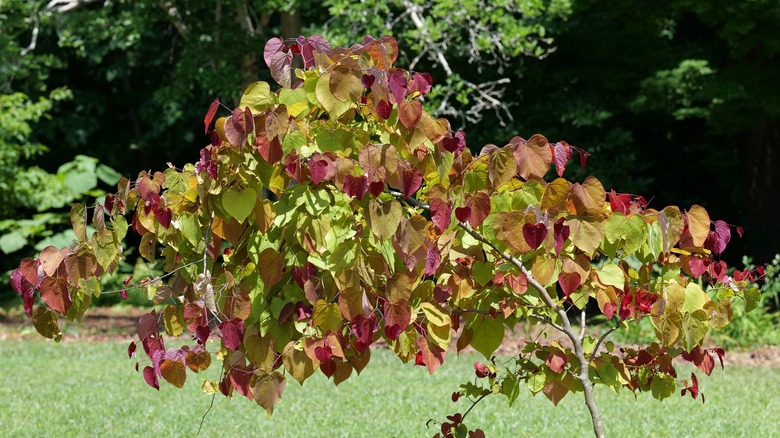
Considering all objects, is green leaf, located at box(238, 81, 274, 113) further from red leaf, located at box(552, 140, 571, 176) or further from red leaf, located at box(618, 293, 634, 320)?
red leaf, located at box(618, 293, 634, 320)

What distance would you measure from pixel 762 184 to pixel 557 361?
10.5m

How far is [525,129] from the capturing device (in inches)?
499

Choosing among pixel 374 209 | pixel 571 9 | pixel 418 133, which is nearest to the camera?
pixel 374 209

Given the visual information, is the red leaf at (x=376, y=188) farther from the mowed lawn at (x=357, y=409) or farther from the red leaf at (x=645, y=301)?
the mowed lawn at (x=357, y=409)

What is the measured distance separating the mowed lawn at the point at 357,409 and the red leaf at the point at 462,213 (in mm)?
3118

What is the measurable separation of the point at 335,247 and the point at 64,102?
53.8 feet

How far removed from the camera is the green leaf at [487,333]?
2.77m

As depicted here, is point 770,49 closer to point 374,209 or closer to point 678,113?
point 678,113

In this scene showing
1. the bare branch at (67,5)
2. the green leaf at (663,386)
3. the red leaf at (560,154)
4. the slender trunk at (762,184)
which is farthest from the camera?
the bare branch at (67,5)

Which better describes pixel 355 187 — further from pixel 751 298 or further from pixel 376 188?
pixel 751 298

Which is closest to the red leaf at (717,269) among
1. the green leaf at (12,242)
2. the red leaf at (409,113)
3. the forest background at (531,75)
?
the red leaf at (409,113)

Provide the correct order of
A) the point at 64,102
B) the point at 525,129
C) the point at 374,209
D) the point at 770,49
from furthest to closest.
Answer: the point at 64,102
the point at 525,129
the point at 770,49
the point at 374,209

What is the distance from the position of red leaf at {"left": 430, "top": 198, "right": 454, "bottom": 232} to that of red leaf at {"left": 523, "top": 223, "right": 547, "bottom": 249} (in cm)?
20

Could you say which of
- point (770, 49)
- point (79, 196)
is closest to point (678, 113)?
point (770, 49)
